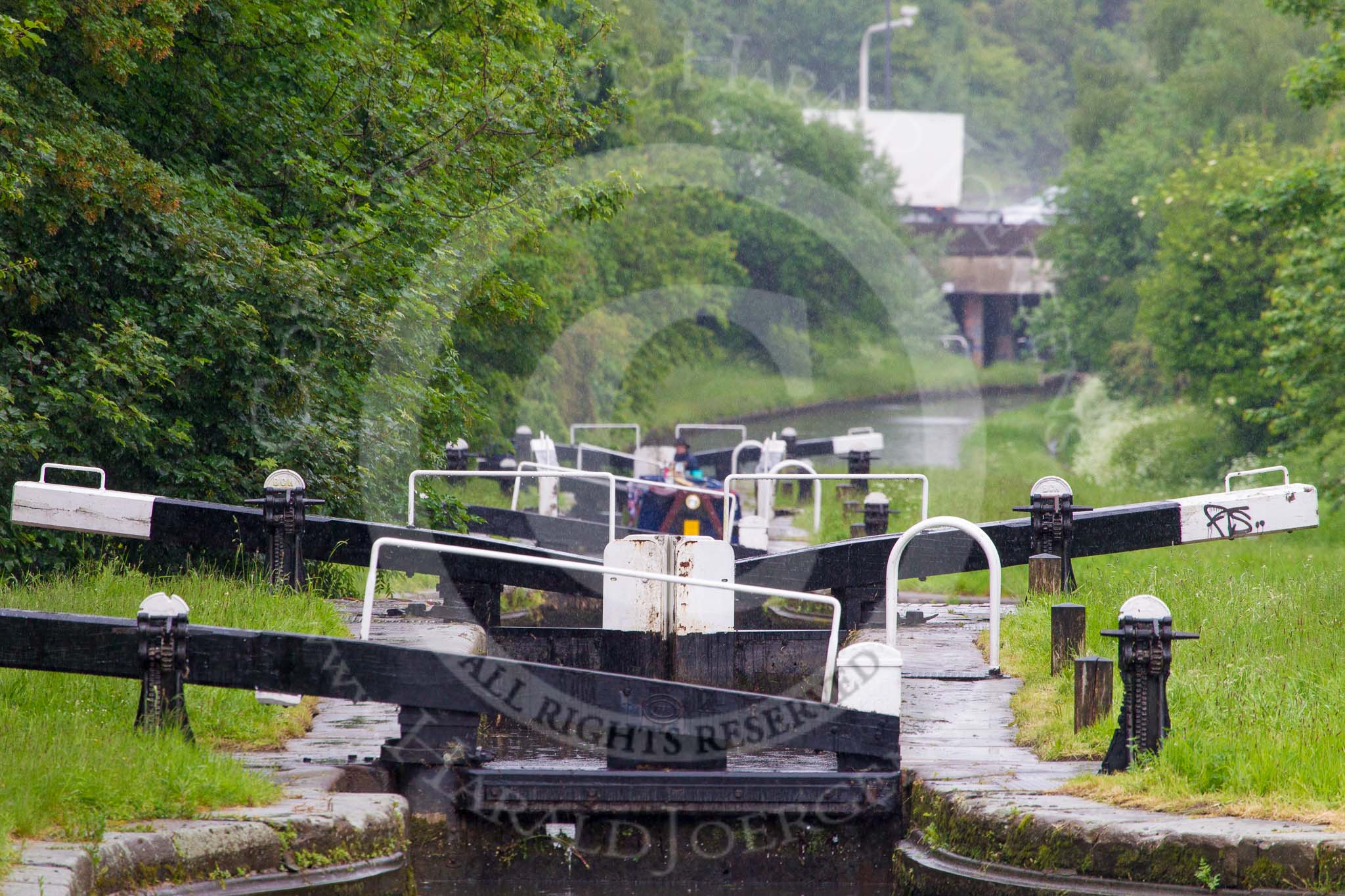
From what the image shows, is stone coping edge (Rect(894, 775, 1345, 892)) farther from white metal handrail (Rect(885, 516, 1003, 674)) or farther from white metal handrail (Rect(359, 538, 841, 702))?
white metal handrail (Rect(885, 516, 1003, 674))

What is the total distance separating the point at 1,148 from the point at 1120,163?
149 ft

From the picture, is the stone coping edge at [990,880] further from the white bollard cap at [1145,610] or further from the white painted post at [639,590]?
the white painted post at [639,590]

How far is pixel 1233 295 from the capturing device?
30.7m

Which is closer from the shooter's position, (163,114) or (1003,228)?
(163,114)

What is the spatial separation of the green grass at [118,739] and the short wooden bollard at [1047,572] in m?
4.52

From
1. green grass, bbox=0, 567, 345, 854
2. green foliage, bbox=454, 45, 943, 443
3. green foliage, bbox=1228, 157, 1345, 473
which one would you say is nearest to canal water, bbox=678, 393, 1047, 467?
green foliage, bbox=454, 45, 943, 443

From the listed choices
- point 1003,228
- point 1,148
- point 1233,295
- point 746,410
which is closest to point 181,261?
point 1,148

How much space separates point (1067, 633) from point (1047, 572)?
5.87 ft

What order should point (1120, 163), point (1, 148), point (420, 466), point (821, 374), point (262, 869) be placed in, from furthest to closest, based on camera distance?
1. point (821, 374)
2. point (1120, 163)
3. point (420, 466)
4. point (1, 148)
5. point (262, 869)

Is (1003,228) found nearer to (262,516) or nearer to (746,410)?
(746,410)

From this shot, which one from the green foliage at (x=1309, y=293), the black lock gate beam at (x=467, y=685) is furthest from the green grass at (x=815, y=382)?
the black lock gate beam at (x=467, y=685)

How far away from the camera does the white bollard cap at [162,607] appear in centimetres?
631

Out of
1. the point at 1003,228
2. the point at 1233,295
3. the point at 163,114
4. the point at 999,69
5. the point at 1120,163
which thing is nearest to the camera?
the point at 163,114

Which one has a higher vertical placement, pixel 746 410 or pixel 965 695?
pixel 746 410
